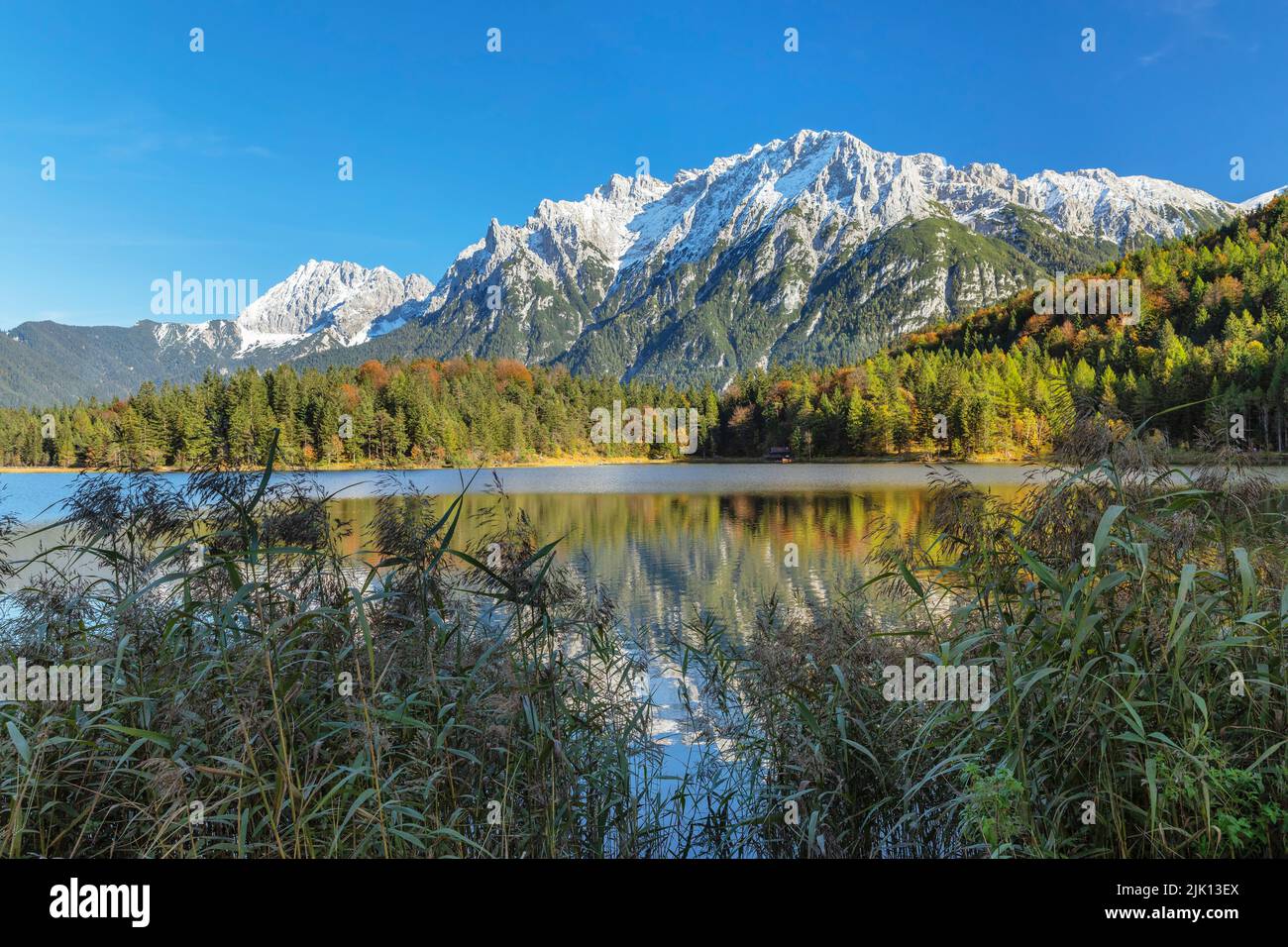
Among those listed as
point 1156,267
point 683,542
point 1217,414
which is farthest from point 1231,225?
point 1217,414

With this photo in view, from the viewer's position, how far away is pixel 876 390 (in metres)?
91.2

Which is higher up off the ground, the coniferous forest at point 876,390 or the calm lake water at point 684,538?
the coniferous forest at point 876,390

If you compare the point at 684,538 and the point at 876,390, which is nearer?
the point at 684,538

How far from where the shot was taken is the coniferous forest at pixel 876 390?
54.9 m

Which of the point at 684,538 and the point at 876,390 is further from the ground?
the point at 876,390

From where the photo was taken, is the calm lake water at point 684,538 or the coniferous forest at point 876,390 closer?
the calm lake water at point 684,538

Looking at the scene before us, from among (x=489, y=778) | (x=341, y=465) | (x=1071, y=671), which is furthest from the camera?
(x=341, y=465)

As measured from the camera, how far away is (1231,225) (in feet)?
387

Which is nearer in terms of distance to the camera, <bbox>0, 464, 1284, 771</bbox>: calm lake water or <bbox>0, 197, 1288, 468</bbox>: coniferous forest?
<bbox>0, 464, 1284, 771</bbox>: calm lake water

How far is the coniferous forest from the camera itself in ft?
180

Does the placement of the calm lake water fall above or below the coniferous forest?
below

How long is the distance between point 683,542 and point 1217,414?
19534mm
